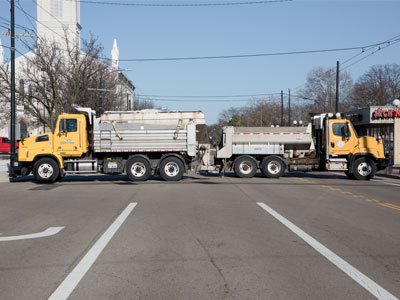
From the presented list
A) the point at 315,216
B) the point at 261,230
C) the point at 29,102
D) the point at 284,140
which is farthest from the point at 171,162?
the point at 29,102

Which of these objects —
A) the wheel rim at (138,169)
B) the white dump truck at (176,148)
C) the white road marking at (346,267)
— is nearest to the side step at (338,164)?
the white dump truck at (176,148)

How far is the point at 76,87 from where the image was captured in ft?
124

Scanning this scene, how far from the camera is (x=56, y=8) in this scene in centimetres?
6325

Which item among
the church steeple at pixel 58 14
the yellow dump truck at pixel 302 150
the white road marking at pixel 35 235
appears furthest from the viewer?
the church steeple at pixel 58 14

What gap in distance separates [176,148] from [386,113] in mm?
21501

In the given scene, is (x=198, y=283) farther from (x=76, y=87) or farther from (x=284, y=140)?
(x=76, y=87)

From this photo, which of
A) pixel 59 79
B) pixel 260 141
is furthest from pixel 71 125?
→ pixel 59 79

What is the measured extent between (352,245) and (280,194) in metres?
7.96

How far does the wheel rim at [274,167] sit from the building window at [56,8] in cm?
4949

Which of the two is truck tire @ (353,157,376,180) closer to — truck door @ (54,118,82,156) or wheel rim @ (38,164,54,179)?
truck door @ (54,118,82,156)

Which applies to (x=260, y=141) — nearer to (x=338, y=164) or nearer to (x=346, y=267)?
(x=338, y=164)

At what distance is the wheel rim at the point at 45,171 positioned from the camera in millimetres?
20141

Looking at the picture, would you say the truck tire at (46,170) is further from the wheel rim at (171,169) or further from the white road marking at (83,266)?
the white road marking at (83,266)

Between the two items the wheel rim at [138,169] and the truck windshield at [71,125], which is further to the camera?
the wheel rim at [138,169]
